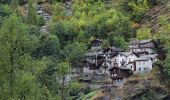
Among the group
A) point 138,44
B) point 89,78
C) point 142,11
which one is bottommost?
point 89,78

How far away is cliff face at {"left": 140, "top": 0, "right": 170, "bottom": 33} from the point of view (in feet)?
290

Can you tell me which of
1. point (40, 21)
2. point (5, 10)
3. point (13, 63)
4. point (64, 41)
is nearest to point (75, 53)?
point (64, 41)

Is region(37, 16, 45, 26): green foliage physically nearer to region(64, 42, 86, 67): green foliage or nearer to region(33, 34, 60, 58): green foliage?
region(33, 34, 60, 58): green foliage

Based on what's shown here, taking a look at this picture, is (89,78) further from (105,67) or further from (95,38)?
(95,38)

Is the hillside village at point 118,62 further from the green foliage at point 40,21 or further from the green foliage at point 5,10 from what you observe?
the green foliage at point 5,10

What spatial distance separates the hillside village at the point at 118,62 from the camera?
65.0 meters

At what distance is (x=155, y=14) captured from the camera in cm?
9338

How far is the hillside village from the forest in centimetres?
121

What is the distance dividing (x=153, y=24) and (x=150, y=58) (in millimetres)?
23384

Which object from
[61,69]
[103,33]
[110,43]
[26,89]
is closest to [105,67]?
[110,43]

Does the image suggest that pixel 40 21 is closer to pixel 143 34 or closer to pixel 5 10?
pixel 5 10

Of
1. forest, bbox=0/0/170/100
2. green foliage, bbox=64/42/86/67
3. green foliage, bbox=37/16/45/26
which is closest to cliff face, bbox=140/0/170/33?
forest, bbox=0/0/170/100

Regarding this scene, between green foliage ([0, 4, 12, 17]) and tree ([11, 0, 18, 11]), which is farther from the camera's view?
tree ([11, 0, 18, 11])

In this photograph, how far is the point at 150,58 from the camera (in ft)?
217
